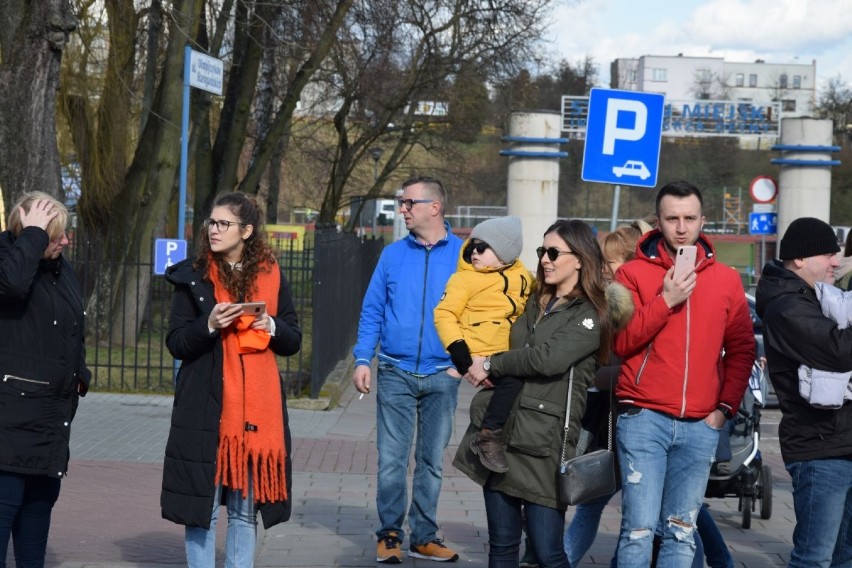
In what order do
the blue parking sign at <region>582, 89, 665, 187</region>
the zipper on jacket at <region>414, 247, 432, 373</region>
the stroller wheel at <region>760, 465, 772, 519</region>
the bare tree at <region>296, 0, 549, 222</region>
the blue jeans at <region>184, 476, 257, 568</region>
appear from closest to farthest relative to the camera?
the blue jeans at <region>184, 476, 257, 568</region> → the zipper on jacket at <region>414, 247, 432, 373</region> → the stroller wheel at <region>760, 465, 772, 519</region> → the blue parking sign at <region>582, 89, 665, 187</region> → the bare tree at <region>296, 0, 549, 222</region>

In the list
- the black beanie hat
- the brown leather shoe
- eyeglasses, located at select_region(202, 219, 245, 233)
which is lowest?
the brown leather shoe

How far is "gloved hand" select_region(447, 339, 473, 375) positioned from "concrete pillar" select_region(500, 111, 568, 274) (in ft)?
39.4

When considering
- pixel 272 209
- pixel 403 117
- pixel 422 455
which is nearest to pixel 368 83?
pixel 403 117

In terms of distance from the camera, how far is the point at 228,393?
Answer: 4.68 m

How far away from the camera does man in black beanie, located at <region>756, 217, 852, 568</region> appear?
14.6ft

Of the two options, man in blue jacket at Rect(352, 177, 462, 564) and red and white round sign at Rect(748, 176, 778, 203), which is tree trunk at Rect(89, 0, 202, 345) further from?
red and white round sign at Rect(748, 176, 778, 203)

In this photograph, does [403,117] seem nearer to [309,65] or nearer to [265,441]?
[309,65]

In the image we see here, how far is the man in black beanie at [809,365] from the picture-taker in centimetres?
444

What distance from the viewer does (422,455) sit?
6262 millimetres

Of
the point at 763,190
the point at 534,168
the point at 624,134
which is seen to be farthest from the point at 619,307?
the point at 763,190

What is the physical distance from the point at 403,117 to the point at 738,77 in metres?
110

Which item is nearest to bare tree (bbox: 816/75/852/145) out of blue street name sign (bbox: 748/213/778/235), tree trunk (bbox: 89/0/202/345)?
blue street name sign (bbox: 748/213/778/235)

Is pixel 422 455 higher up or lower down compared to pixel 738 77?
lower down

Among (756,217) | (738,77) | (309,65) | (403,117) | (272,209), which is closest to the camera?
(309,65)
